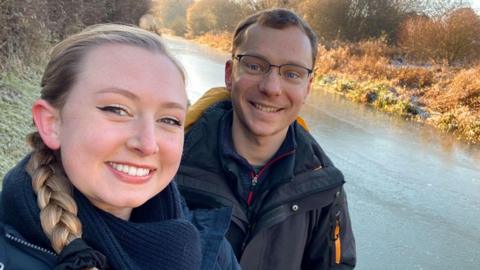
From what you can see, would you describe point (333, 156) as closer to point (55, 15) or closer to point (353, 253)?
point (353, 253)

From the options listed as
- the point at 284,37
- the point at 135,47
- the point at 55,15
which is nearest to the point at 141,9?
the point at 55,15

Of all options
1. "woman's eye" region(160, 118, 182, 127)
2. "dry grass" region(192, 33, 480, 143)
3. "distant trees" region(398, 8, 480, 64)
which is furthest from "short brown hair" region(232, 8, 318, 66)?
"distant trees" region(398, 8, 480, 64)

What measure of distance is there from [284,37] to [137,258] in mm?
1579

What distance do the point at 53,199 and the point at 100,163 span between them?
0.16 m

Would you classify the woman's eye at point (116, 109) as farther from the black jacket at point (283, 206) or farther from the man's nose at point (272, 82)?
the man's nose at point (272, 82)

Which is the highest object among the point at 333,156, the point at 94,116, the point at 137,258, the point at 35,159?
the point at 94,116

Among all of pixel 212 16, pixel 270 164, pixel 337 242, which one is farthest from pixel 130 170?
pixel 212 16

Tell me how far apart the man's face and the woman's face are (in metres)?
1.06

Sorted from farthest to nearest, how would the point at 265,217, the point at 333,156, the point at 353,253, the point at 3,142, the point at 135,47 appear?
1. the point at 333,156
2. the point at 3,142
3. the point at 353,253
4. the point at 265,217
5. the point at 135,47

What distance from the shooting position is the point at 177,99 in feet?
4.69

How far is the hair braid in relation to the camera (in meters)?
1.17

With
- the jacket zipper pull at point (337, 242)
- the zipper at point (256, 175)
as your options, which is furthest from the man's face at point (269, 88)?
the jacket zipper pull at point (337, 242)

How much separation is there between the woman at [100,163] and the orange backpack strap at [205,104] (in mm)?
1019

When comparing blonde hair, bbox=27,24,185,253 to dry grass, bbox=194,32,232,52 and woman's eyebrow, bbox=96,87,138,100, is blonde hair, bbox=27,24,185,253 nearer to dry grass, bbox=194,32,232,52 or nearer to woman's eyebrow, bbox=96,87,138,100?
woman's eyebrow, bbox=96,87,138,100
